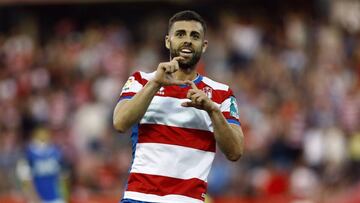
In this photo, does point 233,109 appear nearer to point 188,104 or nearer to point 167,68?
point 188,104

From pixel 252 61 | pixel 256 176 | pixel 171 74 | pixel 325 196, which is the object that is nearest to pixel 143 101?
pixel 171 74

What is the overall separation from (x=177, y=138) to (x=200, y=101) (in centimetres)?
44

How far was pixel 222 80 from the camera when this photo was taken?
1800cm

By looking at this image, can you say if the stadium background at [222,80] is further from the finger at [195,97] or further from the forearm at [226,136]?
the finger at [195,97]

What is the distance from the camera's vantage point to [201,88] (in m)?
6.77

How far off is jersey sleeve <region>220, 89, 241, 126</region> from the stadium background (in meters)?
7.68

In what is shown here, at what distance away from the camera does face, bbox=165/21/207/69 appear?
6.62 meters

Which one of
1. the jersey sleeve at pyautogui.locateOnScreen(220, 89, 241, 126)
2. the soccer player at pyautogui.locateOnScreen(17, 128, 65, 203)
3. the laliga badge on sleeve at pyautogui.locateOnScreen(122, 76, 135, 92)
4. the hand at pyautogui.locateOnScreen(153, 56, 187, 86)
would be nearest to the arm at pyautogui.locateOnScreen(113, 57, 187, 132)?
the hand at pyautogui.locateOnScreen(153, 56, 187, 86)

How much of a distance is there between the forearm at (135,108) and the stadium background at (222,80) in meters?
8.24

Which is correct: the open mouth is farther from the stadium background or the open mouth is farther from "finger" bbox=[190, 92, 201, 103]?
the stadium background

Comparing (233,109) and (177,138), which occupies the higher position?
(233,109)

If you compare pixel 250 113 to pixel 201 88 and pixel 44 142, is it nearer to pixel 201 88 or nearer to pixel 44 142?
pixel 44 142

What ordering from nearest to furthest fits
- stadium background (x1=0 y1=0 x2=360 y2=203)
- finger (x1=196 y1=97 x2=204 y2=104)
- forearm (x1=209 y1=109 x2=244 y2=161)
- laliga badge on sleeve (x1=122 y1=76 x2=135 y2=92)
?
finger (x1=196 y1=97 x2=204 y2=104) < forearm (x1=209 y1=109 x2=244 y2=161) < laliga badge on sleeve (x1=122 y1=76 x2=135 y2=92) < stadium background (x1=0 y1=0 x2=360 y2=203)

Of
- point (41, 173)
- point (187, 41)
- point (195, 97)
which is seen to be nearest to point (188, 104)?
point (195, 97)
